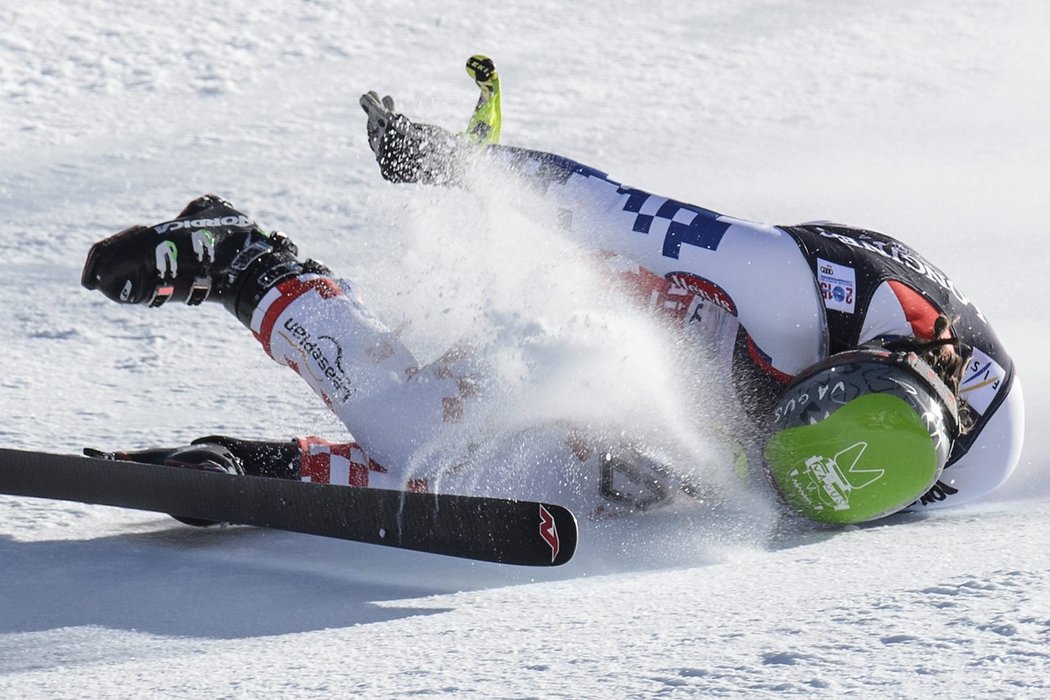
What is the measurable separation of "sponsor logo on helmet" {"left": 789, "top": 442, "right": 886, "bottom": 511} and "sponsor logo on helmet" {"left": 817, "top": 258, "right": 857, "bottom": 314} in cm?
25

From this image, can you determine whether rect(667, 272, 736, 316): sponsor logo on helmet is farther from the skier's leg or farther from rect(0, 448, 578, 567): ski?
rect(0, 448, 578, 567): ski

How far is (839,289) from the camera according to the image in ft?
7.20

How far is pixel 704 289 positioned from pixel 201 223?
33.5 inches

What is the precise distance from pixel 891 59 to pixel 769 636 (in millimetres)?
4913

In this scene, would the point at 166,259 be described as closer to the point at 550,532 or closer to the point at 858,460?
the point at 550,532

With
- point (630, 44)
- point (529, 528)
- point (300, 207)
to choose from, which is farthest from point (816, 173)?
point (529, 528)

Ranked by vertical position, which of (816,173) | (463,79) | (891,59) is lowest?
(816,173)

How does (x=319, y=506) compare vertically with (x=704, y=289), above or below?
below

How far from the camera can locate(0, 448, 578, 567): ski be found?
190 cm

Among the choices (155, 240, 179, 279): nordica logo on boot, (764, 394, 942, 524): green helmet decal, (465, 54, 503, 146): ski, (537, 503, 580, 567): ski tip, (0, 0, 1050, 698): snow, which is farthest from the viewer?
(465, 54, 503, 146): ski

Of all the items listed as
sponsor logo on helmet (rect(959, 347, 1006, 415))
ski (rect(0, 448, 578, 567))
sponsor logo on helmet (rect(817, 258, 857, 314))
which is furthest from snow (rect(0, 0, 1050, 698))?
sponsor logo on helmet (rect(817, 258, 857, 314))

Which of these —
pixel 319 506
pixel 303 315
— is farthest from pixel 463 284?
pixel 319 506

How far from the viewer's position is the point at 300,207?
421 cm

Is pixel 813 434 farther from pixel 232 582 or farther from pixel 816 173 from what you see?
pixel 816 173
